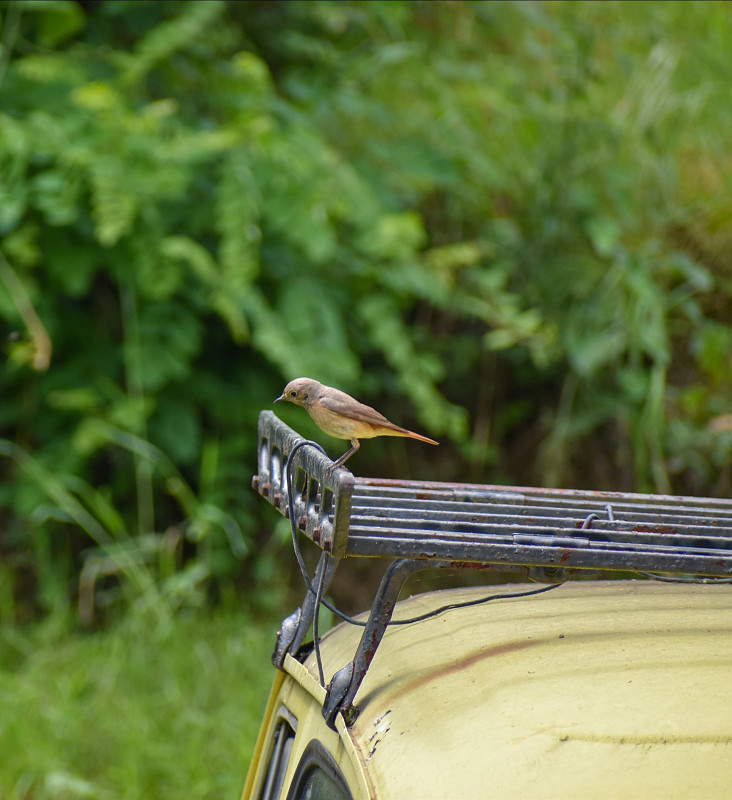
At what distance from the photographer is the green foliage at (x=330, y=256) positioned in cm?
421

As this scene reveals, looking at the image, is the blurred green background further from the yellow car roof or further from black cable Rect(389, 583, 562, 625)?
the yellow car roof

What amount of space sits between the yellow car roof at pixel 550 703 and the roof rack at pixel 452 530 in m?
0.10

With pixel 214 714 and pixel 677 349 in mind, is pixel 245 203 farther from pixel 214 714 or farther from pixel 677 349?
pixel 677 349

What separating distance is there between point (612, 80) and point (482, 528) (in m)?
5.14

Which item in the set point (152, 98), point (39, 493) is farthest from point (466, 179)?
point (39, 493)

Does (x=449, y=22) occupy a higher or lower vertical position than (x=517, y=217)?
higher

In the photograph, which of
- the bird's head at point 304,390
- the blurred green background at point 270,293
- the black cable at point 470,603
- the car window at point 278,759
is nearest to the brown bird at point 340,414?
the bird's head at point 304,390

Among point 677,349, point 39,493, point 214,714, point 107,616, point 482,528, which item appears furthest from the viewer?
point 677,349

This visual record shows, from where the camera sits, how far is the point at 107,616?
191 inches

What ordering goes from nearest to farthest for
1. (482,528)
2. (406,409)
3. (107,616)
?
1. (482,528)
2. (107,616)
3. (406,409)

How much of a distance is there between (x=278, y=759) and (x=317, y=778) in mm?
237

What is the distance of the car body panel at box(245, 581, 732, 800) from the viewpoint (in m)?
1.11

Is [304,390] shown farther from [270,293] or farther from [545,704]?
[270,293]

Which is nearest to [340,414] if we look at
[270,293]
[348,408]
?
[348,408]
